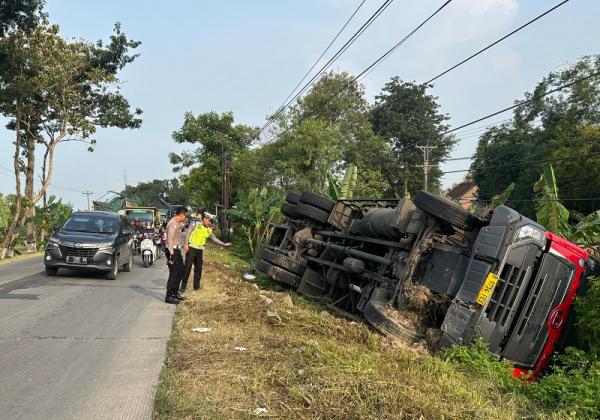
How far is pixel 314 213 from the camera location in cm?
1238

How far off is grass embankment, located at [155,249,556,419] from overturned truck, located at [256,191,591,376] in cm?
70

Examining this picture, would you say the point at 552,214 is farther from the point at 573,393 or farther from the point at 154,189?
the point at 154,189

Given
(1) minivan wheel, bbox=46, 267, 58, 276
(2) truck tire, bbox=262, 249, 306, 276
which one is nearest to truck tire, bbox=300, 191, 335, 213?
(2) truck tire, bbox=262, 249, 306, 276

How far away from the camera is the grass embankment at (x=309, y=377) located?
14.0 ft

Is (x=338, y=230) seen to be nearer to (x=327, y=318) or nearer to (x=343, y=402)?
Answer: (x=327, y=318)

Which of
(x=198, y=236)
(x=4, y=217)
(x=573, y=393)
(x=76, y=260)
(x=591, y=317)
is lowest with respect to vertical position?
(x=4, y=217)

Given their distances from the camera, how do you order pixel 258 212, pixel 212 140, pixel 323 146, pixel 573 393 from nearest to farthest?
pixel 573 393, pixel 258 212, pixel 323 146, pixel 212 140

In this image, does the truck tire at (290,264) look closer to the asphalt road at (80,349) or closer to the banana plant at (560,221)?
the asphalt road at (80,349)

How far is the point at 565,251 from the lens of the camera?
7.26 meters

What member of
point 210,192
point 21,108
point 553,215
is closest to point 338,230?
point 553,215

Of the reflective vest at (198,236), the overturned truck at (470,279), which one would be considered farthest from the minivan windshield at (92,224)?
the overturned truck at (470,279)

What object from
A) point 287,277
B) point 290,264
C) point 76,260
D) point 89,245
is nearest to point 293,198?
point 290,264

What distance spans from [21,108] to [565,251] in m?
23.2

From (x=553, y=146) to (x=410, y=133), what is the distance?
57.1 feet
